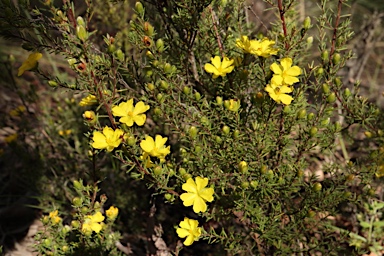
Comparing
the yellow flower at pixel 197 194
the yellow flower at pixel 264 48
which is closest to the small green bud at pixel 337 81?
the yellow flower at pixel 264 48

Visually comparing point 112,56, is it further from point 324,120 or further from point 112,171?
point 112,171

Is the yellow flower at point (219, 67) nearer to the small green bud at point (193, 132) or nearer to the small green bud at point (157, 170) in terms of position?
the small green bud at point (193, 132)

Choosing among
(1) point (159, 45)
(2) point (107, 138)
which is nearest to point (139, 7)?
(1) point (159, 45)

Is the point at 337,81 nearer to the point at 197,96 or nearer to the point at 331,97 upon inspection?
the point at 331,97

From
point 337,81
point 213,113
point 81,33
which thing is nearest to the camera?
point 81,33

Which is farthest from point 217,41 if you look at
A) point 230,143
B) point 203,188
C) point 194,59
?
point 203,188

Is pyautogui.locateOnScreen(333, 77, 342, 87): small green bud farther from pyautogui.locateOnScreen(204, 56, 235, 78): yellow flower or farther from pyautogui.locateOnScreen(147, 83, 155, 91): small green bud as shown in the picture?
pyautogui.locateOnScreen(147, 83, 155, 91): small green bud
